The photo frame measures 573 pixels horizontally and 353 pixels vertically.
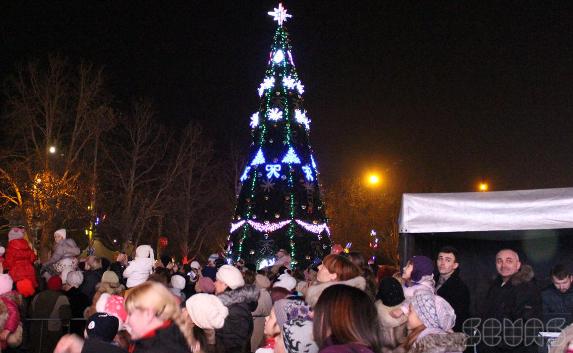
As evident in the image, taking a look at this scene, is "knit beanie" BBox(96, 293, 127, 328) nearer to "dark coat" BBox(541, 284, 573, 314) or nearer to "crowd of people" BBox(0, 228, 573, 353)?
"crowd of people" BBox(0, 228, 573, 353)

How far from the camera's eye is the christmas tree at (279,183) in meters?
23.5

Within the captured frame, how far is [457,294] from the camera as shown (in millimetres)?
8898

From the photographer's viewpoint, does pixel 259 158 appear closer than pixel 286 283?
No

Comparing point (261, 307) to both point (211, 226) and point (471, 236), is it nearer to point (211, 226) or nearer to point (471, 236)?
point (471, 236)

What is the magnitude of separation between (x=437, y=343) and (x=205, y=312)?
2104 mm

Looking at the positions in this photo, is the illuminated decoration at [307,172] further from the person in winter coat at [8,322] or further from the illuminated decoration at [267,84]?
the person in winter coat at [8,322]

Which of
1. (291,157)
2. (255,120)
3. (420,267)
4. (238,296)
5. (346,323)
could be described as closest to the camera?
(346,323)

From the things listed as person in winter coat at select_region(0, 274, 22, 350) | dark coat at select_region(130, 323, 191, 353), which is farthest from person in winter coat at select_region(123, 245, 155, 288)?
dark coat at select_region(130, 323, 191, 353)

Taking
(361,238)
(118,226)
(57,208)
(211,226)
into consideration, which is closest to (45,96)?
(57,208)

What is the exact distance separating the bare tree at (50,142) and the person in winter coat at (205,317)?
89.4 feet

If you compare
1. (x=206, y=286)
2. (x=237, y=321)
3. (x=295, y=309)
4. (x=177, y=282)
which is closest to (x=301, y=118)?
(x=177, y=282)

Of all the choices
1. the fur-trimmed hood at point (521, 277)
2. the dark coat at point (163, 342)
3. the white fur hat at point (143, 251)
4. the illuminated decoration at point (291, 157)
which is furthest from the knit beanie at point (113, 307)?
the illuminated decoration at point (291, 157)

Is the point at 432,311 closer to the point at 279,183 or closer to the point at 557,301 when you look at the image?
the point at 557,301

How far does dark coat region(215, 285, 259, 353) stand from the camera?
737cm
